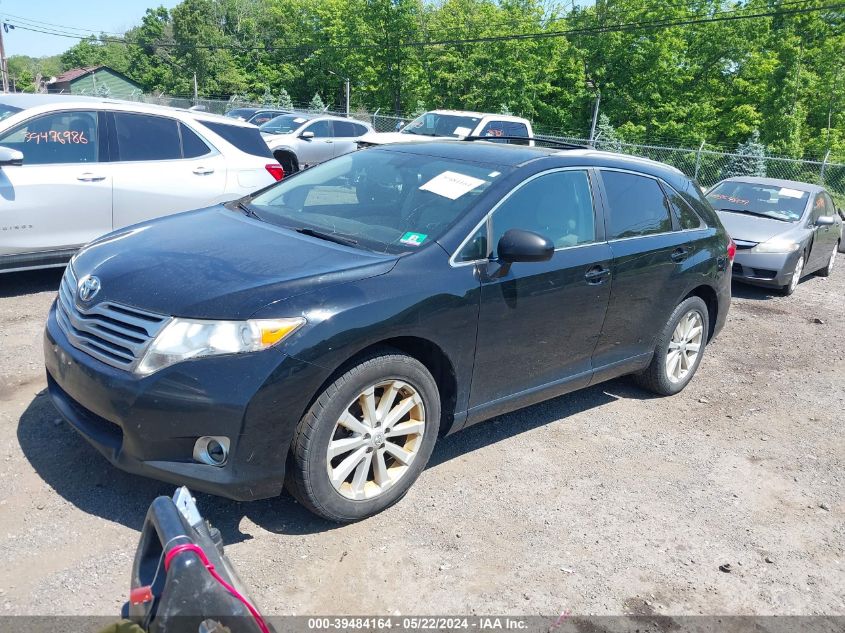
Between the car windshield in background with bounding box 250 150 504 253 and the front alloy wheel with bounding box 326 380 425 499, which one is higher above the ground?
the car windshield in background with bounding box 250 150 504 253

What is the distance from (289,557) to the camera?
10.4 ft

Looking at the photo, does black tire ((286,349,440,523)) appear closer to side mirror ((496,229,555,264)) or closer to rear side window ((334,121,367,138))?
side mirror ((496,229,555,264))

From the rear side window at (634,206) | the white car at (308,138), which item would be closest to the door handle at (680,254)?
the rear side window at (634,206)

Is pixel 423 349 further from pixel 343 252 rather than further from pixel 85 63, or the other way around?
pixel 85 63

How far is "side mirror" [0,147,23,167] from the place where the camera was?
569cm

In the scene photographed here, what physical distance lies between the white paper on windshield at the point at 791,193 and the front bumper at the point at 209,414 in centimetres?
996

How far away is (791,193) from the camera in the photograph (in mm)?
10859

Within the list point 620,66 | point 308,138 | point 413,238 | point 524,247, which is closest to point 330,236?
point 413,238

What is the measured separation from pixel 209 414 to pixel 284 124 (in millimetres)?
17183

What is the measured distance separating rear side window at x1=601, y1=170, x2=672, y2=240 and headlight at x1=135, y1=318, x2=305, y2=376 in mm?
2458

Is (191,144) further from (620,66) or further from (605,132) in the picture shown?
(620,66)

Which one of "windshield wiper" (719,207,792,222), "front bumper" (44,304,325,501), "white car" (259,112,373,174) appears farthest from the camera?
"white car" (259,112,373,174)

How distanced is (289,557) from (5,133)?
15.9 ft

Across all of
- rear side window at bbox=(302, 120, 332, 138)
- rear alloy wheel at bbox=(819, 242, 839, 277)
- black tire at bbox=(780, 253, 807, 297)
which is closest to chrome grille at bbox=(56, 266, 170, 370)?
black tire at bbox=(780, 253, 807, 297)
